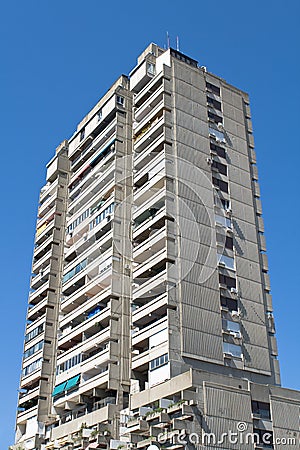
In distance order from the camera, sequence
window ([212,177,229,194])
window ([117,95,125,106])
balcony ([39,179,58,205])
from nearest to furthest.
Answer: window ([212,177,229,194]), window ([117,95,125,106]), balcony ([39,179,58,205])

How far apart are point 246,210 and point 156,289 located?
1487 centimetres

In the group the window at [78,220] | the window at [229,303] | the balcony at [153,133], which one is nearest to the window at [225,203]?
the balcony at [153,133]

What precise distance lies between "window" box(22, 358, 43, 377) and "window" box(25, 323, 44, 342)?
346 centimetres

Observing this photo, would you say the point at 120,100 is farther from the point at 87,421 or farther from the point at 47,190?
the point at 87,421

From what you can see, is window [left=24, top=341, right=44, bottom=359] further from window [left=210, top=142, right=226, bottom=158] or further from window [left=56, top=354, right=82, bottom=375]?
window [left=210, top=142, right=226, bottom=158]

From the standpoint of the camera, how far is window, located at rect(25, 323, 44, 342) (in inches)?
2632

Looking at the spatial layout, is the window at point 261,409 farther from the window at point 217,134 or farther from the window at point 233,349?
the window at point 217,134

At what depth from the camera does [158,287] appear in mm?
50719

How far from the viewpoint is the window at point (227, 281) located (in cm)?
5359

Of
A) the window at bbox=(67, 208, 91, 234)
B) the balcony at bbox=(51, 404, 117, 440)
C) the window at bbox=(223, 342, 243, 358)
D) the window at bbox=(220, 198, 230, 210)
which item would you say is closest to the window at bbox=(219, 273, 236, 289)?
the window at bbox=(223, 342, 243, 358)

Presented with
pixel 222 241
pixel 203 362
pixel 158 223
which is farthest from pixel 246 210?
pixel 203 362

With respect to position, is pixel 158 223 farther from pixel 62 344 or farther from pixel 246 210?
pixel 62 344

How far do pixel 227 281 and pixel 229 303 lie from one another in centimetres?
212

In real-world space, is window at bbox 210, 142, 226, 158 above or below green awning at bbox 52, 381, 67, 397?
above
